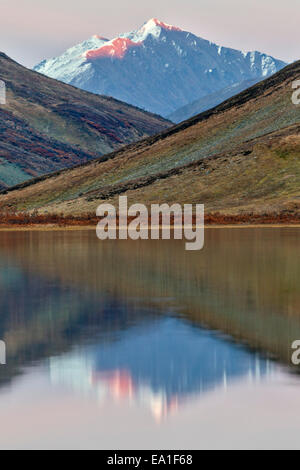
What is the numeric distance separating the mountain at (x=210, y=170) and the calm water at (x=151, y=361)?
85.0 metres

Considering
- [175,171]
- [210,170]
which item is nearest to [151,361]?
[210,170]

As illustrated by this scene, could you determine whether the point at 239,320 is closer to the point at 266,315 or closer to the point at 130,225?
the point at 266,315

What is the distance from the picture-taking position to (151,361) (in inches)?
713

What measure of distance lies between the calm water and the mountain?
279 feet

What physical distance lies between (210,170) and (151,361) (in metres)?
132

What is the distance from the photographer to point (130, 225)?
103750 millimetres

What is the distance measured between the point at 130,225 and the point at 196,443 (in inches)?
3611

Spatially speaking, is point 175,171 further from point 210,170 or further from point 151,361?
point 151,361

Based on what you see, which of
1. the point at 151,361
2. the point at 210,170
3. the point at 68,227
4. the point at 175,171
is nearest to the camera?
the point at 151,361

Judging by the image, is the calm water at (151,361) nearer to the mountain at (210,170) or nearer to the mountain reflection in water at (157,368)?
the mountain reflection in water at (157,368)

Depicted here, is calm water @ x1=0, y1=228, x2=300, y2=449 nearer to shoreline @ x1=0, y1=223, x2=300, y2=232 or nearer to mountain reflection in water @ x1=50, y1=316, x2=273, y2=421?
mountain reflection in water @ x1=50, y1=316, x2=273, y2=421

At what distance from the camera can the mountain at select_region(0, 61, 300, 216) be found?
13250 centimetres

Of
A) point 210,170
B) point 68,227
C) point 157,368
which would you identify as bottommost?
point 157,368

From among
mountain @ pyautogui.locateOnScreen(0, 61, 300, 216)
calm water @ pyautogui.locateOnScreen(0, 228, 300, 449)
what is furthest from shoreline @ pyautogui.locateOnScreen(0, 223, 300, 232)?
calm water @ pyautogui.locateOnScreen(0, 228, 300, 449)
